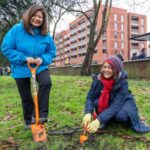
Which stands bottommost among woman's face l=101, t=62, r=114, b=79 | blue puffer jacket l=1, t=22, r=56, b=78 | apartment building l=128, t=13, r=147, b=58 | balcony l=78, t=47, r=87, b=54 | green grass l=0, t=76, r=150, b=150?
green grass l=0, t=76, r=150, b=150

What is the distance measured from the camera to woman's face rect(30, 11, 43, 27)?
388 cm

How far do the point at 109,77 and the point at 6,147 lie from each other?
1.43 m

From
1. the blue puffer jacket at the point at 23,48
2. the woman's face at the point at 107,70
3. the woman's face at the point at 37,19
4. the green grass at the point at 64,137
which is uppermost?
the woman's face at the point at 37,19

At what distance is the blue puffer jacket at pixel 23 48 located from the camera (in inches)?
151

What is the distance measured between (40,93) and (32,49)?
531 millimetres

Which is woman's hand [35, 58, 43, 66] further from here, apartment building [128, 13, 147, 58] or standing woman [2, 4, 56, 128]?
apartment building [128, 13, 147, 58]

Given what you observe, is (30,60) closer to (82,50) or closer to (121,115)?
(121,115)

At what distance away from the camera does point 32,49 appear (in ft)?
12.9

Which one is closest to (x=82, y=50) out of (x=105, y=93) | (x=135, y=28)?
(x=135, y=28)

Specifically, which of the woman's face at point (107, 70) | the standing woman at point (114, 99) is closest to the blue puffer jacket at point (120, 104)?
the standing woman at point (114, 99)

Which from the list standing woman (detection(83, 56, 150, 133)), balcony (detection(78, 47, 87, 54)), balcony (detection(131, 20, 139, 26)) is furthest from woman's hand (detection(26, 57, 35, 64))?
balcony (detection(131, 20, 139, 26))

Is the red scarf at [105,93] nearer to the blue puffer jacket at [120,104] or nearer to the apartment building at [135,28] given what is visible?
the blue puffer jacket at [120,104]

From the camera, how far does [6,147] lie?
3490 mm

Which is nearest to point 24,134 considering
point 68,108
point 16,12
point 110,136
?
point 110,136
